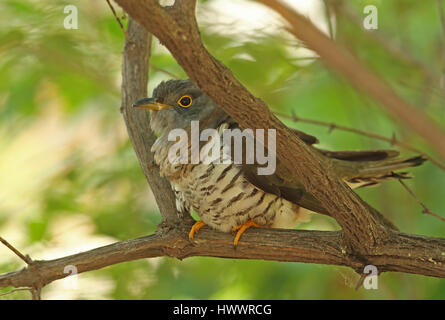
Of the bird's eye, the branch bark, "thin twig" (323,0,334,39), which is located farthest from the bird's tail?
the bird's eye

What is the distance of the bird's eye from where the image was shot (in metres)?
3.39

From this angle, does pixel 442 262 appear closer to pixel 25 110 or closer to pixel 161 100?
pixel 161 100

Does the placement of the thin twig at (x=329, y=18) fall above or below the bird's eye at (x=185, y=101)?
above

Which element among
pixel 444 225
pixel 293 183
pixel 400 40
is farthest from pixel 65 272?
pixel 400 40

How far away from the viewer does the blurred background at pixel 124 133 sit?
3518mm

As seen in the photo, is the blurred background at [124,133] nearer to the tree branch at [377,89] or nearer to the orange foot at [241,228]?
the orange foot at [241,228]

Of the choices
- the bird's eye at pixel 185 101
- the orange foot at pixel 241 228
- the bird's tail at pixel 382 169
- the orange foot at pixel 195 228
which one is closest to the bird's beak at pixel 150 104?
the bird's eye at pixel 185 101

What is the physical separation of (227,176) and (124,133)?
1558 millimetres

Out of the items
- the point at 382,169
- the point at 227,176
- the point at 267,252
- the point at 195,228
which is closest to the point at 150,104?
the point at 227,176

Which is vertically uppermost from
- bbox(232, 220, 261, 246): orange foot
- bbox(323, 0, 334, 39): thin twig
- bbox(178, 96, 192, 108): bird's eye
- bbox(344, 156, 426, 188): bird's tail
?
bbox(323, 0, 334, 39): thin twig

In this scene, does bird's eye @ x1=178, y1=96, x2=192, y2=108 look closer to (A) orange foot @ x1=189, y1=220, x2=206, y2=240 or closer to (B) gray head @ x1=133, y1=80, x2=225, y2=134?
(B) gray head @ x1=133, y1=80, x2=225, y2=134

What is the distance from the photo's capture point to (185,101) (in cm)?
340

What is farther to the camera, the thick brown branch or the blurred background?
the blurred background

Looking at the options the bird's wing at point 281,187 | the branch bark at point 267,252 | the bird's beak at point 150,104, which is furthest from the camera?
the bird's beak at point 150,104
